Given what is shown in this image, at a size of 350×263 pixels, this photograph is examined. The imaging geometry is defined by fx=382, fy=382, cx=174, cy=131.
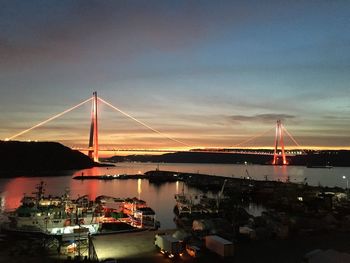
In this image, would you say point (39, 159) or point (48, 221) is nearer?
point (48, 221)

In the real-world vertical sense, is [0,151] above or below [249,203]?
above

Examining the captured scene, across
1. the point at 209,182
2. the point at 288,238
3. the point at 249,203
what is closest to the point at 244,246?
the point at 288,238

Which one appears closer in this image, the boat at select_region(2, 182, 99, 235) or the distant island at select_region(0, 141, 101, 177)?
the boat at select_region(2, 182, 99, 235)

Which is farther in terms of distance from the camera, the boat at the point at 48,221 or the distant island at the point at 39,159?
the distant island at the point at 39,159

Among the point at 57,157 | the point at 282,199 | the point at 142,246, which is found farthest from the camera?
the point at 57,157

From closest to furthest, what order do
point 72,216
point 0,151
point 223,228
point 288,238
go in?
point 288,238 < point 223,228 < point 72,216 < point 0,151

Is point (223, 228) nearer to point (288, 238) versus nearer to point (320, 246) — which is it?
point (288, 238)

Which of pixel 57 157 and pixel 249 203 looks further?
pixel 57 157
